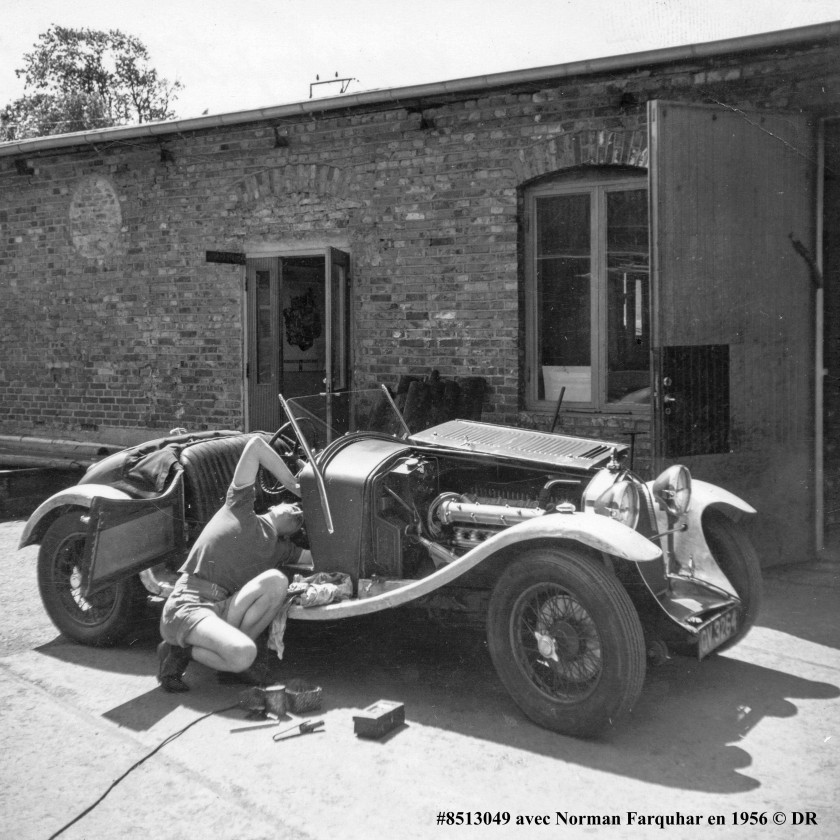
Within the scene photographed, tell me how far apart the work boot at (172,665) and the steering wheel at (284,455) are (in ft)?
3.25

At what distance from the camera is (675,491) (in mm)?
4336

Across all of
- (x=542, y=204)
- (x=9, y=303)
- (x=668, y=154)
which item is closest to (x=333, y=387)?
(x=542, y=204)

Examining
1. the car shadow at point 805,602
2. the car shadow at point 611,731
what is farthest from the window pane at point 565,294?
the car shadow at point 611,731

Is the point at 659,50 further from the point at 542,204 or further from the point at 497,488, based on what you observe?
the point at 497,488

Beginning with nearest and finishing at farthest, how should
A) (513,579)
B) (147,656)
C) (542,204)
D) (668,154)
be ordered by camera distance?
(513,579)
(147,656)
(668,154)
(542,204)

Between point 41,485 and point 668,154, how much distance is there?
631 cm

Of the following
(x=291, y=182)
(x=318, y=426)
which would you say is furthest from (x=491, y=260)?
(x=318, y=426)

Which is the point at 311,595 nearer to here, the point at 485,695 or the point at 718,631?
the point at 485,695

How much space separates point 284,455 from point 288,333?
472 cm

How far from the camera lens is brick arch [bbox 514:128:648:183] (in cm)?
711

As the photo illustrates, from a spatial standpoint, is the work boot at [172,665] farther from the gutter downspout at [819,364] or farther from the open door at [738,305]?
the gutter downspout at [819,364]

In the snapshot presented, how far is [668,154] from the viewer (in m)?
5.92

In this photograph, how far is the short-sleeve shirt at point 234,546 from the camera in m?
4.30

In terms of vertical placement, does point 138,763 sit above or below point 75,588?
below
